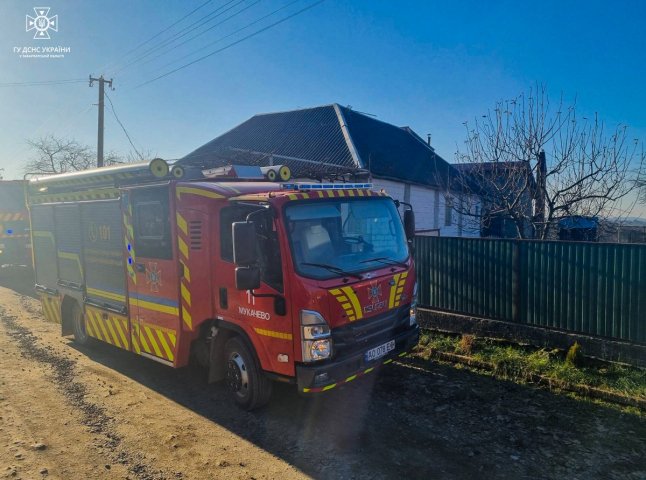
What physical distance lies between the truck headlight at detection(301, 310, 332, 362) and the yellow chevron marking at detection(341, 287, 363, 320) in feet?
1.30

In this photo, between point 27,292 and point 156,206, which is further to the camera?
point 27,292

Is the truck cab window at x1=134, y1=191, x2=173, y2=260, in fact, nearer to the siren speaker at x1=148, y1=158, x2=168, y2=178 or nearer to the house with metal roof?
the siren speaker at x1=148, y1=158, x2=168, y2=178

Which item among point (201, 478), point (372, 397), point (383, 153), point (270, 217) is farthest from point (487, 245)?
point (383, 153)

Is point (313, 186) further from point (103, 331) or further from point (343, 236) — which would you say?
point (103, 331)

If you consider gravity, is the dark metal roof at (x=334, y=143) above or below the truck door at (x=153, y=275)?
above

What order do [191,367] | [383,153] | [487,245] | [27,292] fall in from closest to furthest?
[191,367] → [487,245] → [27,292] → [383,153]

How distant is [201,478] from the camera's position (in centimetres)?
398

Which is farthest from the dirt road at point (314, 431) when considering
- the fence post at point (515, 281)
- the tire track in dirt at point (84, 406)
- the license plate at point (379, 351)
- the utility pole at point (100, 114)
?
the utility pole at point (100, 114)

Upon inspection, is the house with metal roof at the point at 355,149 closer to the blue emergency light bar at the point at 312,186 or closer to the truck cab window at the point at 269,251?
the blue emergency light bar at the point at 312,186

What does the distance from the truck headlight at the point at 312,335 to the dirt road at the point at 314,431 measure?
933 mm

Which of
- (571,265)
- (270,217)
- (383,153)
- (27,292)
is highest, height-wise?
(383,153)

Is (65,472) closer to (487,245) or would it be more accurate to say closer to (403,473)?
(403,473)

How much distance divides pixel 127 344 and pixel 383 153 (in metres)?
15.9

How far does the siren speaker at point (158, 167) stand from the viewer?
19.0ft
